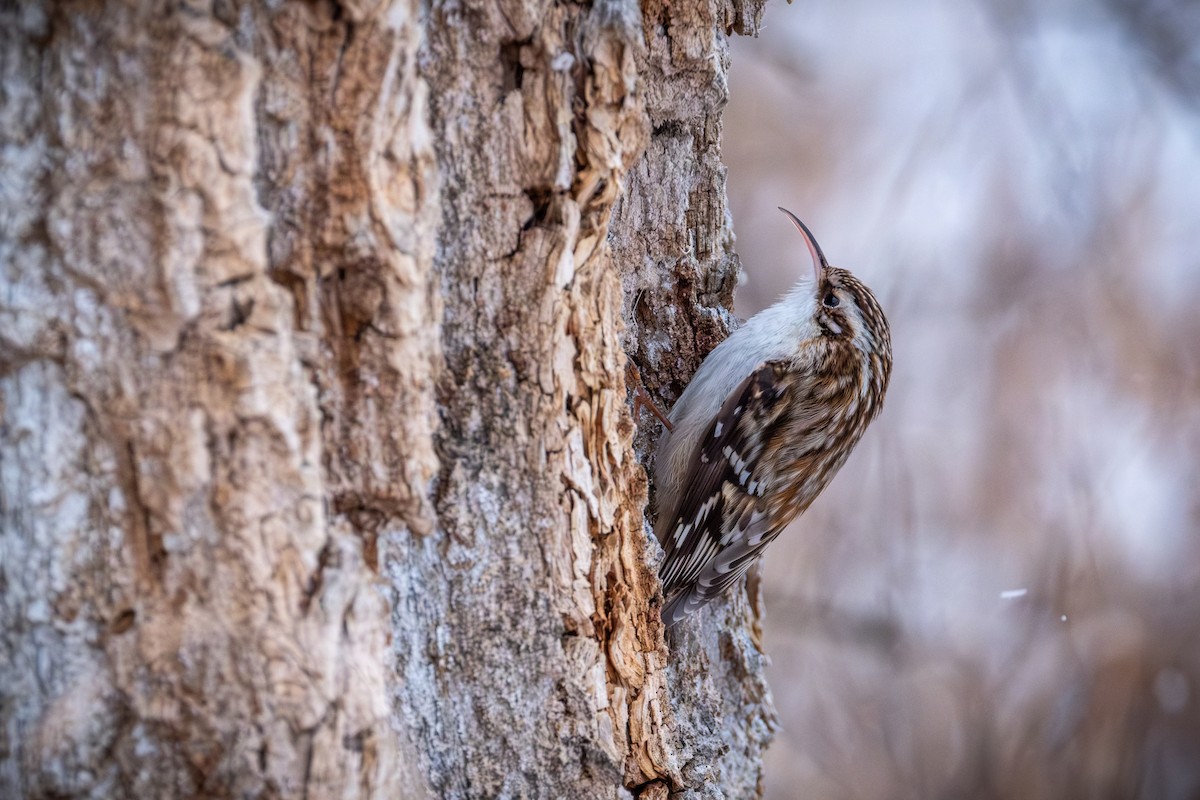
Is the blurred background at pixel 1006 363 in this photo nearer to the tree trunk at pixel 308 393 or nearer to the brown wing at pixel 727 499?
the brown wing at pixel 727 499

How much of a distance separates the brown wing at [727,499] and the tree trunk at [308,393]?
2.27ft

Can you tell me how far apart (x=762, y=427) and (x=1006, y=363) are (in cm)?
118

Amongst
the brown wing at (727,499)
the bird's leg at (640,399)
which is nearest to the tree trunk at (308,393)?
the bird's leg at (640,399)

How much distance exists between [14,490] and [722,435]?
1.47 m

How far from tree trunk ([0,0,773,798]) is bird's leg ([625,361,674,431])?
531 mm

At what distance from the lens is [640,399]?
6.20 ft

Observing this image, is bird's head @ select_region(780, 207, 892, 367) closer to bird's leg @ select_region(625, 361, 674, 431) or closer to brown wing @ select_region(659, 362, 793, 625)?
brown wing @ select_region(659, 362, 793, 625)

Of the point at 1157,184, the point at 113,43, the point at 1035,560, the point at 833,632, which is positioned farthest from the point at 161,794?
the point at 1157,184

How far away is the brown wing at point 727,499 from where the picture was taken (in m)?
1.97

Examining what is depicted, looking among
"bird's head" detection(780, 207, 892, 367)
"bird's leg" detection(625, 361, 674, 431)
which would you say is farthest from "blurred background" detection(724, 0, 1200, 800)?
"bird's leg" detection(625, 361, 674, 431)

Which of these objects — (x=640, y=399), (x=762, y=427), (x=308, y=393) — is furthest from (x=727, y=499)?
(x=308, y=393)

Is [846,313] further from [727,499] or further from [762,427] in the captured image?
[727,499]

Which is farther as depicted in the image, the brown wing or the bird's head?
the bird's head

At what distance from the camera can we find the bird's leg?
1.83 m
